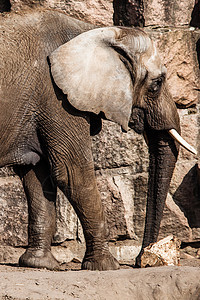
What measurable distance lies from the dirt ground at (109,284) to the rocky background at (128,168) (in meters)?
1.21

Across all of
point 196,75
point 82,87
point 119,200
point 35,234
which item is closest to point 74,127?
point 82,87

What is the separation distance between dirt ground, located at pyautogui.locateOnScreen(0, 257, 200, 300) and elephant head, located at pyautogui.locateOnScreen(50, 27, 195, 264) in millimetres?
758

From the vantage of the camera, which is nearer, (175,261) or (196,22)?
(175,261)

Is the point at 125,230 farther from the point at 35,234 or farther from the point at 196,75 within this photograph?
Result: the point at 196,75

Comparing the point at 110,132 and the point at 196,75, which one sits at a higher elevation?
the point at 196,75

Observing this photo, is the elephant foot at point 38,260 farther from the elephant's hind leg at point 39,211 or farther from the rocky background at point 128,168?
the rocky background at point 128,168

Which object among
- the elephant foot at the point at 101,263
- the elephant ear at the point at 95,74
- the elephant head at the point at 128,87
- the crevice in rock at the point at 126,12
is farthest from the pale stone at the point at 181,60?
the elephant foot at the point at 101,263

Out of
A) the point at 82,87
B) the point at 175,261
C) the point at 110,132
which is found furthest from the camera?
the point at 110,132

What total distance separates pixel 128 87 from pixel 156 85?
257 millimetres

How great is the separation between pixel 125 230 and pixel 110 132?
28.2 inches

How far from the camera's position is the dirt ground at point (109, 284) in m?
3.24

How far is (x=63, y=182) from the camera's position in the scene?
3953 millimetres

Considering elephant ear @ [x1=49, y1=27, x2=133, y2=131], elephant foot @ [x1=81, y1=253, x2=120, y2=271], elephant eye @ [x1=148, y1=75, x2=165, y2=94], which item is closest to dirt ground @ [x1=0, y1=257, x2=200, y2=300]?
elephant foot @ [x1=81, y1=253, x2=120, y2=271]

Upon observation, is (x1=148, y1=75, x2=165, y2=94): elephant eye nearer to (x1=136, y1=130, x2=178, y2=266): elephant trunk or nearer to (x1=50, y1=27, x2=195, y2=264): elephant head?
(x1=50, y1=27, x2=195, y2=264): elephant head
